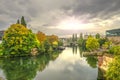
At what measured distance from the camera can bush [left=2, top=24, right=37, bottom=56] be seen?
68.8 meters

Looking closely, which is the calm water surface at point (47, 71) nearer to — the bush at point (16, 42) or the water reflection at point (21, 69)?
the water reflection at point (21, 69)

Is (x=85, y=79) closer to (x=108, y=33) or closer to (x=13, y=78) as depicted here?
(x=13, y=78)

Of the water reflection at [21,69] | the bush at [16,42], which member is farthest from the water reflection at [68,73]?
the bush at [16,42]

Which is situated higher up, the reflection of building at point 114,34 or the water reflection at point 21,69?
the reflection of building at point 114,34

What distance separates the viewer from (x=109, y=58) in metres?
32.1

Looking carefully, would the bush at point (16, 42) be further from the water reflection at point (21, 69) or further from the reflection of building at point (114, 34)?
the reflection of building at point (114, 34)

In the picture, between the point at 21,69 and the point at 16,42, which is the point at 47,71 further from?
the point at 16,42

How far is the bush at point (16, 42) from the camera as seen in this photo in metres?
68.8

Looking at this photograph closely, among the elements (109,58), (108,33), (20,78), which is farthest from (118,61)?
(108,33)

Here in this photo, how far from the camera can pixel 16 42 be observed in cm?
6956

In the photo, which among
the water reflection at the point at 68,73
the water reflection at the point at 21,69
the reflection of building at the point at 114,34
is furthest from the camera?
the reflection of building at the point at 114,34

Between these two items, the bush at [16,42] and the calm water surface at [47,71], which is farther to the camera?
the bush at [16,42]

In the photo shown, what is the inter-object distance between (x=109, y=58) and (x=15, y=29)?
4787cm

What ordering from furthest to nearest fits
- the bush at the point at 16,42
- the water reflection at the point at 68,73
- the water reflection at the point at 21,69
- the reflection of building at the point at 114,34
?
the reflection of building at the point at 114,34 → the bush at the point at 16,42 → the water reflection at the point at 21,69 → the water reflection at the point at 68,73
